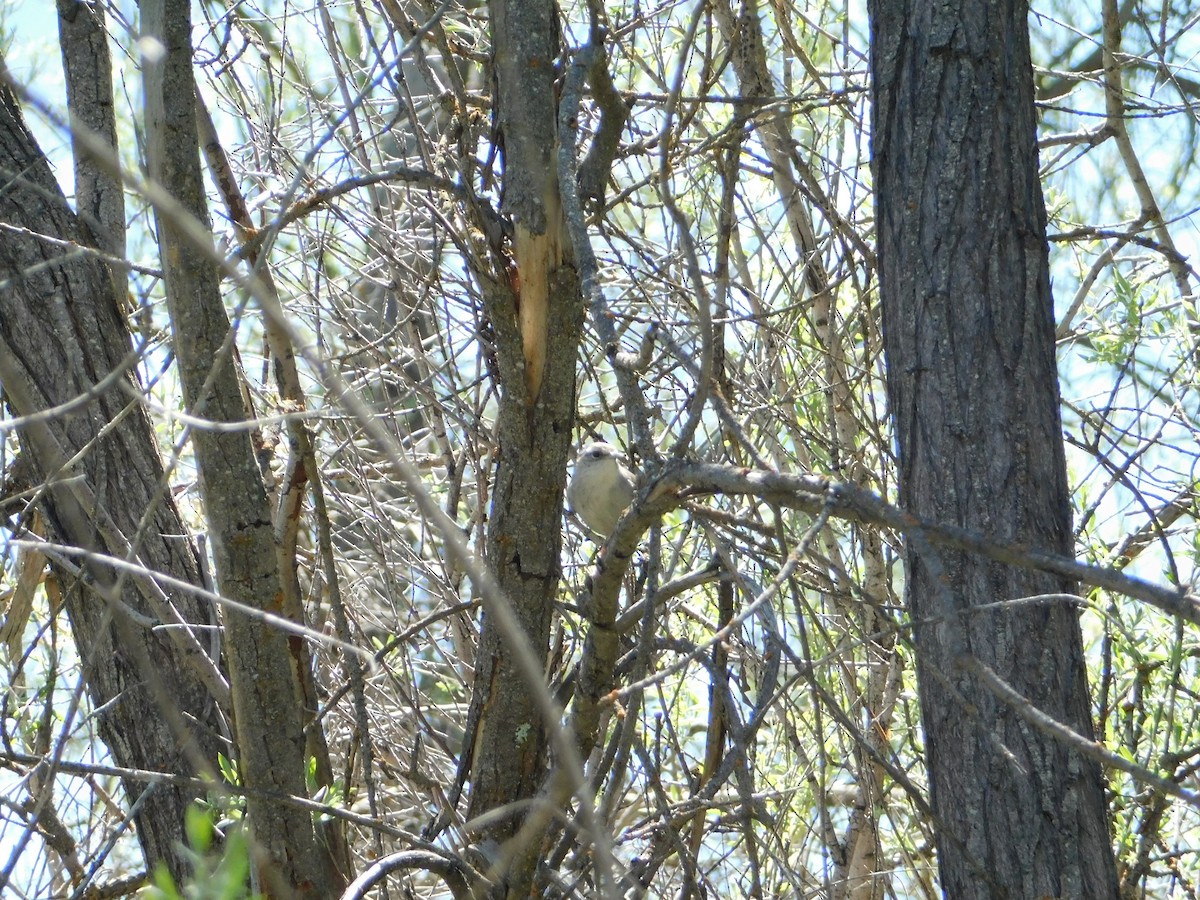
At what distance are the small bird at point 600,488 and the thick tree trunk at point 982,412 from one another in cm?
207

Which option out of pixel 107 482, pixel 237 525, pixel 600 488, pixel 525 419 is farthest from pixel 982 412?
pixel 600 488

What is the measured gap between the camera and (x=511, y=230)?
2.50 m

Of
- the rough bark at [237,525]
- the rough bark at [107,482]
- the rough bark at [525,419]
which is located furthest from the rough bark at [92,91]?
the rough bark at [525,419]

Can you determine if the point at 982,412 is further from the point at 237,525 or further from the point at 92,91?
the point at 92,91

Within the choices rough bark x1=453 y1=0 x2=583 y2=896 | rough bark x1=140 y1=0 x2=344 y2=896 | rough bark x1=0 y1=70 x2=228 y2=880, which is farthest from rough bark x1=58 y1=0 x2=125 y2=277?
rough bark x1=453 y1=0 x2=583 y2=896

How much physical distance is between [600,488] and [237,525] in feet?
6.61

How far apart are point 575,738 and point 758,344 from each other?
5.21ft

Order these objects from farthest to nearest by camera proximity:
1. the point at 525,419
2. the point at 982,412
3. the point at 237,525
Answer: the point at 525,419
the point at 237,525
the point at 982,412

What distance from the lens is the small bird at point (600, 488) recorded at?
414cm

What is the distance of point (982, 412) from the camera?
2.01 meters

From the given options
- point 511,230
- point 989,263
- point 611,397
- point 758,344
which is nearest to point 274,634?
point 511,230

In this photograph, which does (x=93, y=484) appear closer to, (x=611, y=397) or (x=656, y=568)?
(x=656, y=568)

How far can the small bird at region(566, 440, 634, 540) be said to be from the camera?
414 centimetres

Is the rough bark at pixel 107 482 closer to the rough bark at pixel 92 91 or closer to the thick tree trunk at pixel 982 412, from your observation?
the rough bark at pixel 92 91
